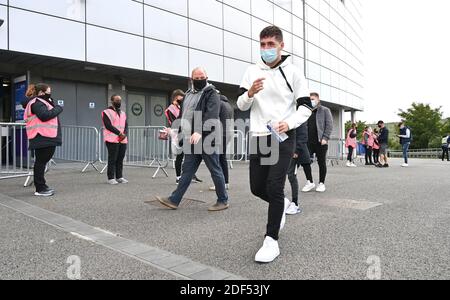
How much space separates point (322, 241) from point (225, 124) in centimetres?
359

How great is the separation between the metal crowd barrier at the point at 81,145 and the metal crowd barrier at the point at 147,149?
35 cm

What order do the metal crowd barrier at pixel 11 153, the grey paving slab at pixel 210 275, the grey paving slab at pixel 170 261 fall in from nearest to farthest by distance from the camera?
the grey paving slab at pixel 210 275 → the grey paving slab at pixel 170 261 → the metal crowd barrier at pixel 11 153

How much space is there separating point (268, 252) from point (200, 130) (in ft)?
7.65

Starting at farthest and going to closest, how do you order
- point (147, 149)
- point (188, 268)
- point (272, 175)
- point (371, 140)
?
1. point (371, 140)
2. point (147, 149)
3. point (272, 175)
4. point (188, 268)

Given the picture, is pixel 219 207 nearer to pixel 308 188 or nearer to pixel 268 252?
pixel 268 252

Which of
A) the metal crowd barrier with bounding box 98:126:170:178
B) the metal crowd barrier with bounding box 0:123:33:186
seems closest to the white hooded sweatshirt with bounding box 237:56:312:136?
the metal crowd barrier with bounding box 0:123:33:186

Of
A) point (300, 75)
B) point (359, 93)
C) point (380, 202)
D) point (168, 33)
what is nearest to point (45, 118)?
point (300, 75)

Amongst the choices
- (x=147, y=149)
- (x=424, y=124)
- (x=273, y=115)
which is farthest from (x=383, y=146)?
(x=424, y=124)

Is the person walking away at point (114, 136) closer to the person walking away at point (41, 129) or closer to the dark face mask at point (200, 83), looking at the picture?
the person walking away at point (41, 129)

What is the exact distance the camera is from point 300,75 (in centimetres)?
336

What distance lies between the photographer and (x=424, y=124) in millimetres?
52188

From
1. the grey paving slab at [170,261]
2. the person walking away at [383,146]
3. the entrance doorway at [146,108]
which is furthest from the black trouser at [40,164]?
the person walking away at [383,146]

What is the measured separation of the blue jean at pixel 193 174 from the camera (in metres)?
5.01

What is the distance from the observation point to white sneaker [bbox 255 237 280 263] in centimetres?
305
